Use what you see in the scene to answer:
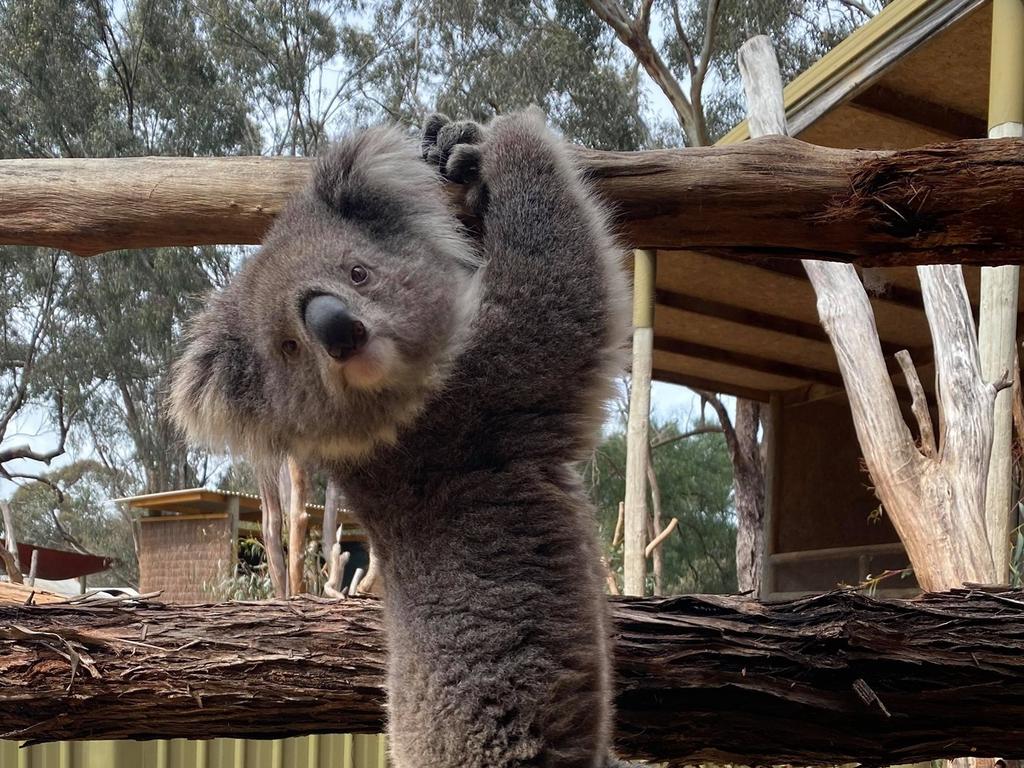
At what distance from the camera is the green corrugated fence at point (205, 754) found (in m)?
4.14

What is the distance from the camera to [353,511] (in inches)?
73.4

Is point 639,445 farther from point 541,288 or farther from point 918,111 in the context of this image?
point 541,288

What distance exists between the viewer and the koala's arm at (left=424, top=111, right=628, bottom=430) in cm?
174

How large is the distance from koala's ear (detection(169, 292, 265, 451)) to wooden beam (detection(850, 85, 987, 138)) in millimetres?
4145

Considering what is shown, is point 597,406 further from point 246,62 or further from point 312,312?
point 246,62

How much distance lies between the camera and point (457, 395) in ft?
5.79

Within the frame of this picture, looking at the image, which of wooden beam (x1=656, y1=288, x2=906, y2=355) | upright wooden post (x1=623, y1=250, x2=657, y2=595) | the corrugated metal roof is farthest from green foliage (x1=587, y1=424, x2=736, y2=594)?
the corrugated metal roof

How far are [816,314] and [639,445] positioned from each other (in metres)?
2.42

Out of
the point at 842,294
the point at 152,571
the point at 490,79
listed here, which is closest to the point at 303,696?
the point at 842,294

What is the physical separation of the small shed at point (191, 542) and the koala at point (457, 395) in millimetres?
6842

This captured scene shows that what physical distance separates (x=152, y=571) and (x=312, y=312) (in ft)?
27.0

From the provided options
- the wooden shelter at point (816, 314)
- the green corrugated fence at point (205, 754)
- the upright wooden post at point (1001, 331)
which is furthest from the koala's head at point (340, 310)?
the upright wooden post at point (1001, 331)

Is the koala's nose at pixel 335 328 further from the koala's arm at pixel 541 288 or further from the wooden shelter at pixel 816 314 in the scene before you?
the wooden shelter at pixel 816 314

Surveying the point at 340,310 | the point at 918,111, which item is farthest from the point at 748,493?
the point at 340,310
